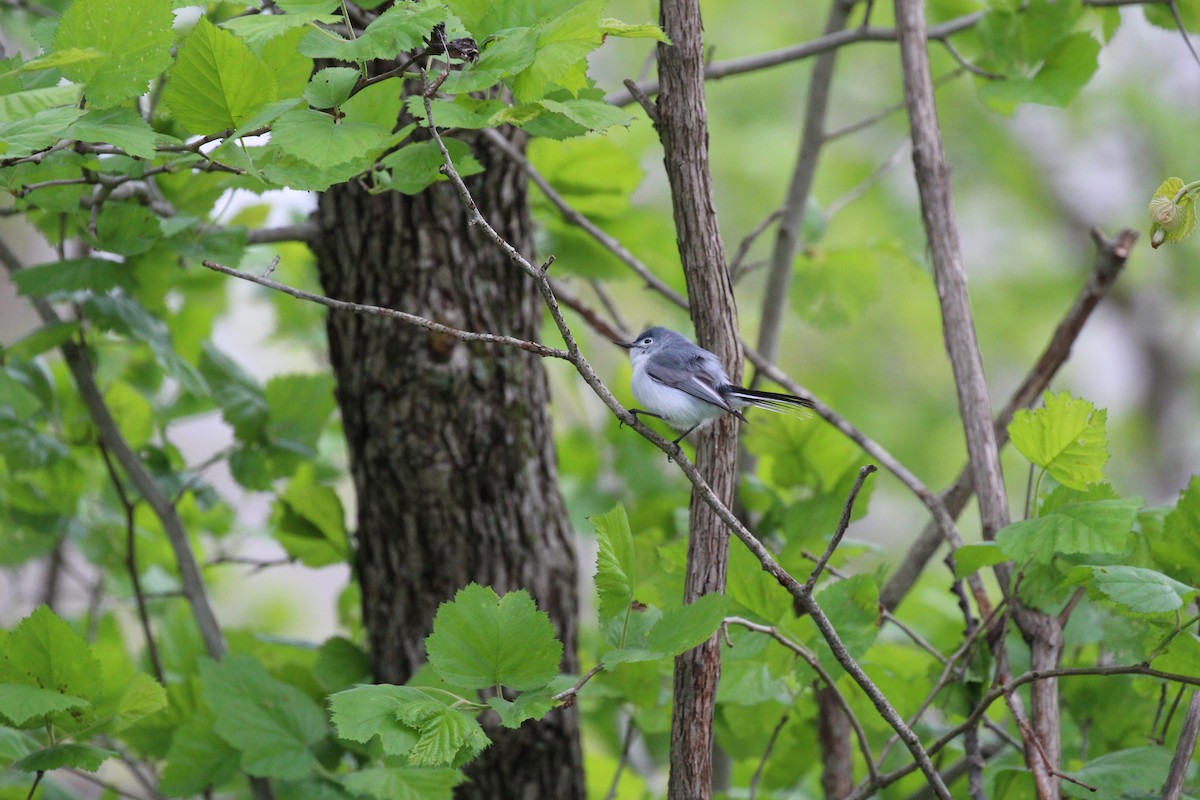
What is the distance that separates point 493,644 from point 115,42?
0.89 metres

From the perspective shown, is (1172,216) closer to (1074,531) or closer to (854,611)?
(1074,531)

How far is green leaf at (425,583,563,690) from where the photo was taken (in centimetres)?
126

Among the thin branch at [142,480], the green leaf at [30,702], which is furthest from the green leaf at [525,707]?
the thin branch at [142,480]

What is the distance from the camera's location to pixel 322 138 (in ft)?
3.85

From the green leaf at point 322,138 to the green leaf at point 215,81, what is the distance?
0.07 m

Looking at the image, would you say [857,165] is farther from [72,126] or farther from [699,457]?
[72,126]

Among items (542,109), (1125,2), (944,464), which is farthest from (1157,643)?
(944,464)

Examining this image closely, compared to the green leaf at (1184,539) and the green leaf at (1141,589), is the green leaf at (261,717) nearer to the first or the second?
the green leaf at (1141,589)

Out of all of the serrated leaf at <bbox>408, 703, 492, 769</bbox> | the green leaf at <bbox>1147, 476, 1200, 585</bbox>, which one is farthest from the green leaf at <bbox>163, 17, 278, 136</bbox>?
the green leaf at <bbox>1147, 476, 1200, 585</bbox>

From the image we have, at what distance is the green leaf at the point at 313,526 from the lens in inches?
85.2

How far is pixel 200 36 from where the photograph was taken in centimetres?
123

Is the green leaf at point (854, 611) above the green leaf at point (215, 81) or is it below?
below

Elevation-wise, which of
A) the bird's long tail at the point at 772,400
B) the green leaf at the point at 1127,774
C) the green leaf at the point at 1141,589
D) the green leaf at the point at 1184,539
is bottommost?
the green leaf at the point at 1127,774

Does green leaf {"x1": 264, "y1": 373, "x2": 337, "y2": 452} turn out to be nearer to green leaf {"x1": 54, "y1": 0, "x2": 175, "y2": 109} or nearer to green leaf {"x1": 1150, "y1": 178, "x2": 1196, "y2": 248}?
green leaf {"x1": 54, "y1": 0, "x2": 175, "y2": 109}
